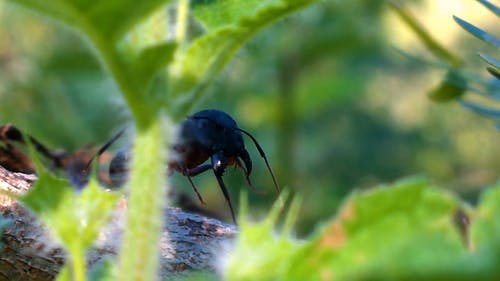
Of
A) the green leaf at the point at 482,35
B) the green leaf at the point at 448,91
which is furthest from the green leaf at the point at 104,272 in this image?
the green leaf at the point at 448,91

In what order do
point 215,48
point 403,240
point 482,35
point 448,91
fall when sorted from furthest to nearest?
1. point 448,91
2. point 482,35
3. point 215,48
4. point 403,240

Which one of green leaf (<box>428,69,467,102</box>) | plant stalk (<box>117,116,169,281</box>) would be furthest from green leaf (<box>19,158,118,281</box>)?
green leaf (<box>428,69,467,102</box>)

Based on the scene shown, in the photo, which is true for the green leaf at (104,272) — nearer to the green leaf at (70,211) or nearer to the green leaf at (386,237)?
the green leaf at (70,211)

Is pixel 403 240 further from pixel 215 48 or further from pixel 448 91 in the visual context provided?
pixel 448 91

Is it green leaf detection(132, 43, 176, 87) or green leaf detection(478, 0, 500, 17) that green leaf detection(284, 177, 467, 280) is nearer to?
green leaf detection(132, 43, 176, 87)

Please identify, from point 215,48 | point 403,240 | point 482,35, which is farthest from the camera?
point 482,35

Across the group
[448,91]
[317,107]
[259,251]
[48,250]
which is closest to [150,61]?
[259,251]
